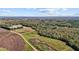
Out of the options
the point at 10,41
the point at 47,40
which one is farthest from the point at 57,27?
the point at 10,41

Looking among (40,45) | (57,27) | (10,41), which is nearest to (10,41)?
(10,41)

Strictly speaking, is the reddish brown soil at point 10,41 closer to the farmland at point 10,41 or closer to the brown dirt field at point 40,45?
the farmland at point 10,41

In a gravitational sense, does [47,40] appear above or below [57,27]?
below

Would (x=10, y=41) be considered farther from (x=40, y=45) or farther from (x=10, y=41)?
(x=40, y=45)
